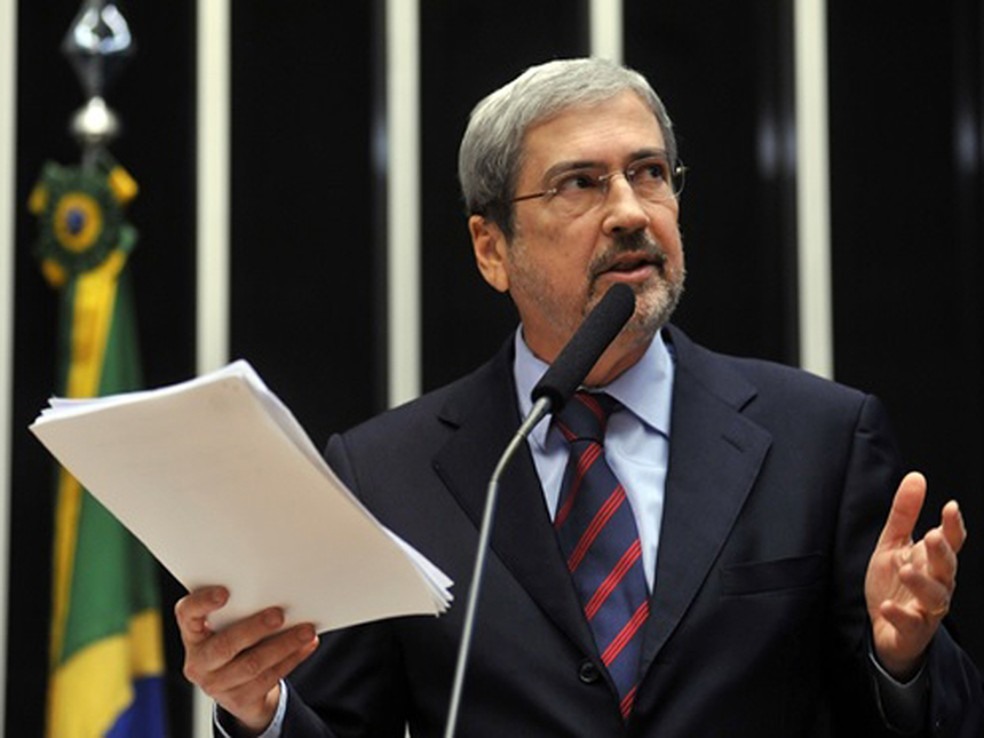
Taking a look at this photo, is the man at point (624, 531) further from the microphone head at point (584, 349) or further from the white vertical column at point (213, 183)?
the white vertical column at point (213, 183)

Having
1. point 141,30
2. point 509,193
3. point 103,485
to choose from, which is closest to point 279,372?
point 141,30

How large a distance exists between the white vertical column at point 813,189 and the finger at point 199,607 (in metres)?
2.68

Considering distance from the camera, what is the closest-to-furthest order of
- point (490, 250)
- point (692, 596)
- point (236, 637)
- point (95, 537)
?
point (236, 637), point (692, 596), point (490, 250), point (95, 537)

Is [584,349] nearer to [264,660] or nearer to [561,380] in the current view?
[561,380]

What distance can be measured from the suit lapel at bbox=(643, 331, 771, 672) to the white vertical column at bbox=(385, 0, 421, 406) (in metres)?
1.93

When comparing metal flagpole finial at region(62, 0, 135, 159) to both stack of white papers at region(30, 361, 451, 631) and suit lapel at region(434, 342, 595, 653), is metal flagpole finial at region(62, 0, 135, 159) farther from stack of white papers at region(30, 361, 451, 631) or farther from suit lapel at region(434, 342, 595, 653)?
stack of white papers at region(30, 361, 451, 631)

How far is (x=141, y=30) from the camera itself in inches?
176

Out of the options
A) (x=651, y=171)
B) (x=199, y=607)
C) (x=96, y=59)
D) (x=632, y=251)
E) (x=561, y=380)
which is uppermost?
(x=96, y=59)

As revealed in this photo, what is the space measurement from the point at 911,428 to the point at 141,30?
2.07 meters

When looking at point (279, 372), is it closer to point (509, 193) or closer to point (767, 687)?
point (509, 193)

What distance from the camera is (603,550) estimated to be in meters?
2.33

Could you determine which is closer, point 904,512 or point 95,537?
point 904,512

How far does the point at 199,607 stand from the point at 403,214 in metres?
2.54

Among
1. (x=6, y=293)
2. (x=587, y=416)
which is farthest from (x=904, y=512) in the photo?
(x=6, y=293)
